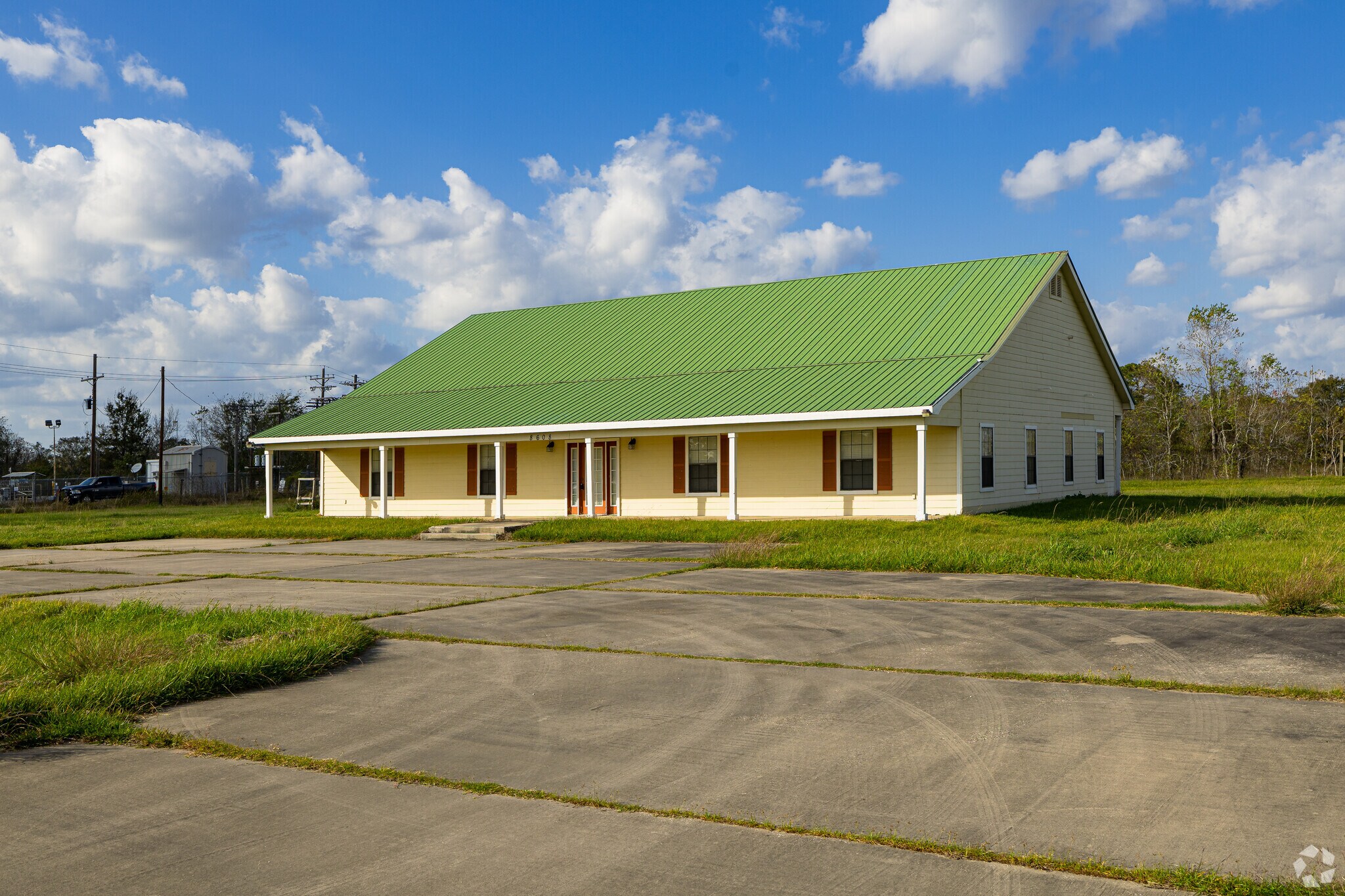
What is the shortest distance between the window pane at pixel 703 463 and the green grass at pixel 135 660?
16179 mm

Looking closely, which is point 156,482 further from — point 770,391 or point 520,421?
point 770,391

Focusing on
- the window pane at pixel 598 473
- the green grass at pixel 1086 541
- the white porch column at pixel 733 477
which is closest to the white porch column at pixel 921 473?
the green grass at pixel 1086 541

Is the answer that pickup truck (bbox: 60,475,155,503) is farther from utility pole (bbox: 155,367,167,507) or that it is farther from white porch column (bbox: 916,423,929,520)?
white porch column (bbox: 916,423,929,520)

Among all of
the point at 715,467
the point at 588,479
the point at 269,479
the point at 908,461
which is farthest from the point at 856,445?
the point at 269,479

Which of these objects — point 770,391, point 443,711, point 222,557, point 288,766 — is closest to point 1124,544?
point 770,391

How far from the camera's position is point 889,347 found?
86.2ft

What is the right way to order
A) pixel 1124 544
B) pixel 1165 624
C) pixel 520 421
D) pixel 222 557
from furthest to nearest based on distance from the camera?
pixel 520 421, pixel 222 557, pixel 1124 544, pixel 1165 624

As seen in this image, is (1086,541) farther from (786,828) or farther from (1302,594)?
(786,828)

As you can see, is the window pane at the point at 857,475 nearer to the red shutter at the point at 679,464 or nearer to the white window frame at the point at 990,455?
the white window frame at the point at 990,455

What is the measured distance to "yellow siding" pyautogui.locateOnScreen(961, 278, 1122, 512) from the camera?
2466 cm

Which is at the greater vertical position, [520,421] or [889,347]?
[889,347]

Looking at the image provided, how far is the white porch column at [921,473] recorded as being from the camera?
21922 mm

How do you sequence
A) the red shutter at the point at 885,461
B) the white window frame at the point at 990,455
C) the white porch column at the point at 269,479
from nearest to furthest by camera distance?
the red shutter at the point at 885,461 < the white window frame at the point at 990,455 < the white porch column at the point at 269,479

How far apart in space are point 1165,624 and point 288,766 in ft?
26.3
